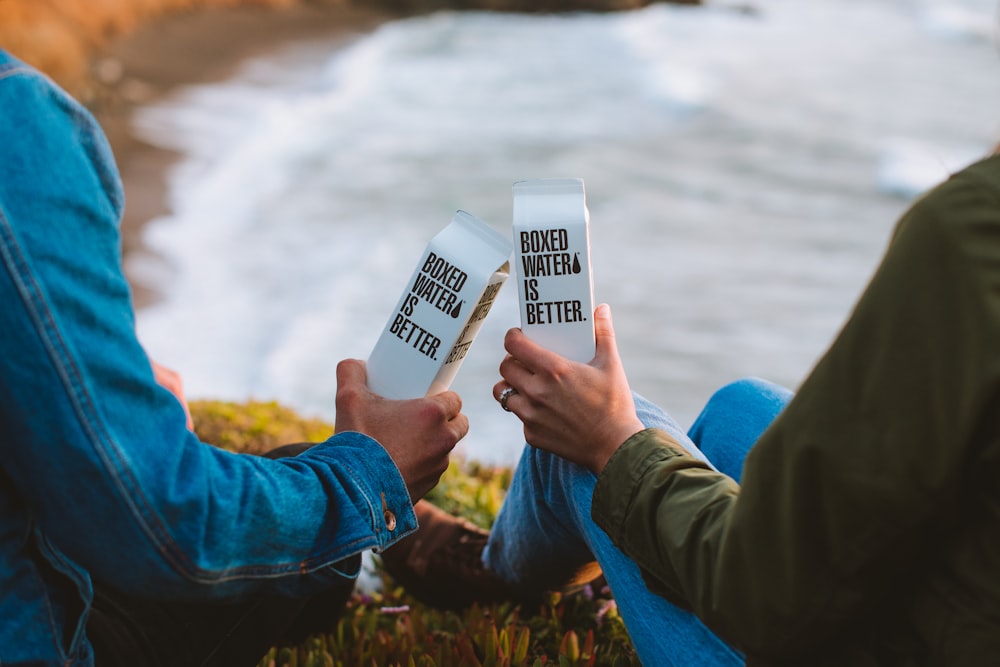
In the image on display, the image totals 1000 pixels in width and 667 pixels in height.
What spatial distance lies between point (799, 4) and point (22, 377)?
3182cm

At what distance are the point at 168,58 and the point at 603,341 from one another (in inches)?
557

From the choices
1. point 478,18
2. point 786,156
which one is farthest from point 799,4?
point 786,156

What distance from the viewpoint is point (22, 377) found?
1218 millimetres

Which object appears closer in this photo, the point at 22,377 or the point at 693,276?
the point at 22,377

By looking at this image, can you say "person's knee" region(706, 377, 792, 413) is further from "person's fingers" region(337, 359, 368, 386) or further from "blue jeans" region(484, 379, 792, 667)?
"person's fingers" region(337, 359, 368, 386)

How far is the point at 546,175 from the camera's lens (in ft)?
35.6

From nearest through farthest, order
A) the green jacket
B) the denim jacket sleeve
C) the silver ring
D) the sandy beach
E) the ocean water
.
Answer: the green jacket
the denim jacket sleeve
the silver ring
the ocean water
the sandy beach

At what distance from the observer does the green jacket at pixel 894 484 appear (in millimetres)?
1100

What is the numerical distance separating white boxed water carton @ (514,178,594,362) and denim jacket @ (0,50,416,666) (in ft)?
1.84

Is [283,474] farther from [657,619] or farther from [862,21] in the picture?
[862,21]

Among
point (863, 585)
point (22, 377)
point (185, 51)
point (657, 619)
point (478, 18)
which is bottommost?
point (657, 619)

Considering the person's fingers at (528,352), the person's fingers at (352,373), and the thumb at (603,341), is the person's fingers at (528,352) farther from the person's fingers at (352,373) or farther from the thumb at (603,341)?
the person's fingers at (352,373)

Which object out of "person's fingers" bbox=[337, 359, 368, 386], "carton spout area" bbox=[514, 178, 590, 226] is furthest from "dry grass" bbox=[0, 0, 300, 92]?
"carton spout area" bbox=[514, 178, 590, 226]

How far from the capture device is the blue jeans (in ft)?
5.42
